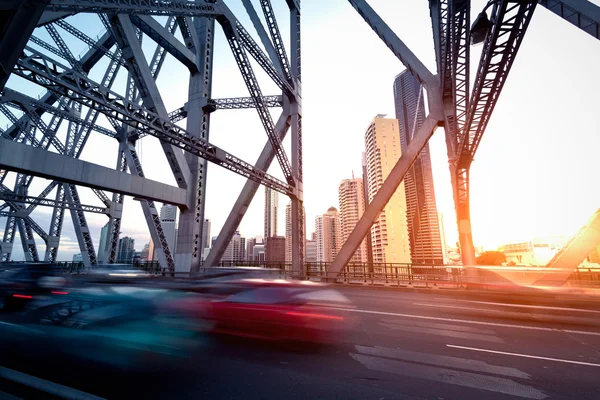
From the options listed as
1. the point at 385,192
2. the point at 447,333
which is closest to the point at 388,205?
the point at 385,192

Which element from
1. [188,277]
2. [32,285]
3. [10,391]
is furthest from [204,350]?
[188,277]

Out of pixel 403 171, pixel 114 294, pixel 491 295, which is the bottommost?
pixel 491 295

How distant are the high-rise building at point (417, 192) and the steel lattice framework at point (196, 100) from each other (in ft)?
290

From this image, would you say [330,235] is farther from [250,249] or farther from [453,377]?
[453,377]

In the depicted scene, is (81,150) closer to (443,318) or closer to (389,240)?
(443,318)

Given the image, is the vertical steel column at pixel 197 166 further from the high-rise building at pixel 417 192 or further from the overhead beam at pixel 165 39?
the high-rise building at pixel 417 192

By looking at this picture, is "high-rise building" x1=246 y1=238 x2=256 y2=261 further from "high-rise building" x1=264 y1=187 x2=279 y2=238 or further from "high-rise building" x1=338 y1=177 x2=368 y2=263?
"high-rise building" x1=338 y1=177 x2=368 y2=263

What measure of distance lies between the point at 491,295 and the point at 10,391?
17.4m

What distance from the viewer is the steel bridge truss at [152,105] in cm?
856

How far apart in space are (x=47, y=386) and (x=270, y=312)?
13.2ft

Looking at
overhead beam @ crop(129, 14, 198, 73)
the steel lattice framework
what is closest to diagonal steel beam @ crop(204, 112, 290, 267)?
the steel lattice framework

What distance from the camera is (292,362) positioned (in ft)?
15.4

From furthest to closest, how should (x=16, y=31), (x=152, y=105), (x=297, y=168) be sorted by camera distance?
1. (x=297, y=168)
2. (x=152, y=105)
3. (x=16, y=31)

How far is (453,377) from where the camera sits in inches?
159
